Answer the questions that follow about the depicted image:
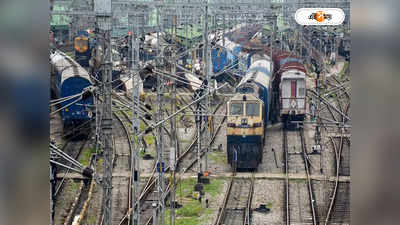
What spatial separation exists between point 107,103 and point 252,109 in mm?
1024

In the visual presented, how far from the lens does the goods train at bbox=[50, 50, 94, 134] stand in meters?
4.26

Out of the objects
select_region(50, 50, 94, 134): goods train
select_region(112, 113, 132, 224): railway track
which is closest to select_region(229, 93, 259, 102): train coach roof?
select_region(112, 113, 132, 224): railway track

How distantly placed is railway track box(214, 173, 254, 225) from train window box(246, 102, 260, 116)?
475 millimetres

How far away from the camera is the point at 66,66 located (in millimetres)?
4324

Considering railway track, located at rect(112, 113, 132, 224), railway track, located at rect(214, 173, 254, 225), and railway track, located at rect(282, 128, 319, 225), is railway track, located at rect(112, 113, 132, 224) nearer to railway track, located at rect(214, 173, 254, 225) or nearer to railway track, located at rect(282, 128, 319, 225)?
railway track, located at rect(214, 173, 254, 225)

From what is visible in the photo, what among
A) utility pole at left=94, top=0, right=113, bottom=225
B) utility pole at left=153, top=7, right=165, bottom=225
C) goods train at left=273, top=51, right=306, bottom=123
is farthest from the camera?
goods train at left=273, top=51, right=306, bottom=123

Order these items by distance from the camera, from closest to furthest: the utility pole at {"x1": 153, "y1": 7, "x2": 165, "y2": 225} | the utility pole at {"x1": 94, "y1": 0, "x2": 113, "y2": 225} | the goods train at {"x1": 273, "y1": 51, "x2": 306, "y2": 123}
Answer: the utility pole at {"x1": 94, "y1": 0, "x2": 113, "y2": 225}, the utility pole at {"x1": 153, "y1": 7, "x2": 165, "y2": 225}, the goods train at {"x1": 273, "y1": 51, "x2": 306, "y2": 123}

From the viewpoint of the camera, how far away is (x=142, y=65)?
171 inches

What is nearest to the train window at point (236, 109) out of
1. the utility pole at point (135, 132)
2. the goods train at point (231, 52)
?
the goods train at point (231, 52)

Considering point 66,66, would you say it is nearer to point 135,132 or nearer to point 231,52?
point 135,132

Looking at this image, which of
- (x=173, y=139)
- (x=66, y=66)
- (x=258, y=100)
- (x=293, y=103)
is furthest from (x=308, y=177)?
(x=66, y=66)

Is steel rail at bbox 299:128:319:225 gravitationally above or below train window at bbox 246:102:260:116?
below
